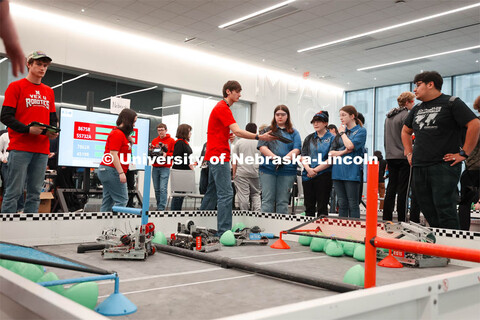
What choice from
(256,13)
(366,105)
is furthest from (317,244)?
(366,105)

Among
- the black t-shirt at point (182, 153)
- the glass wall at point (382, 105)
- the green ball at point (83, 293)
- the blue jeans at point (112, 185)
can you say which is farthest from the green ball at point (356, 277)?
the glass wall at point (382, 105)

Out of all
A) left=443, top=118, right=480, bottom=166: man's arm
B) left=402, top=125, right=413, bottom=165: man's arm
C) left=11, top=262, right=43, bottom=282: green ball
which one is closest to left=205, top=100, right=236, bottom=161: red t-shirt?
left=402, top=125, right=413, bottom=165: man's arm

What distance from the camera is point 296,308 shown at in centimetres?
94

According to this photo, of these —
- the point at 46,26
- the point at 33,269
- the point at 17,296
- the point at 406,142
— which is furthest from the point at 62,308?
the point at 46,26

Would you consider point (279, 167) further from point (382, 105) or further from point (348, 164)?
point (382, 105)

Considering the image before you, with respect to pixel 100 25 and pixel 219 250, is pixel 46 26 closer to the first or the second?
pixel 100 25

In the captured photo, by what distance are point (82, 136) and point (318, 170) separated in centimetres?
303

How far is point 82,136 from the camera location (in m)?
5.46

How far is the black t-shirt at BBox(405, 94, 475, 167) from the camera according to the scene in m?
3.31

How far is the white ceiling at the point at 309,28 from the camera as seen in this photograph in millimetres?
7586

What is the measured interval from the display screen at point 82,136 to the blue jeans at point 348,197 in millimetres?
3056

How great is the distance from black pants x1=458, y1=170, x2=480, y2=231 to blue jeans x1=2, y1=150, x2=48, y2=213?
13.4 feet

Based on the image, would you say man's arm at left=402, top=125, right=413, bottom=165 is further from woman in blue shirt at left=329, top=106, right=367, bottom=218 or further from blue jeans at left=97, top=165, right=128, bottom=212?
blue jeans at left=97, top=165, right=128, bottom=212

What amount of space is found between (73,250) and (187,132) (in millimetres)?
2959
